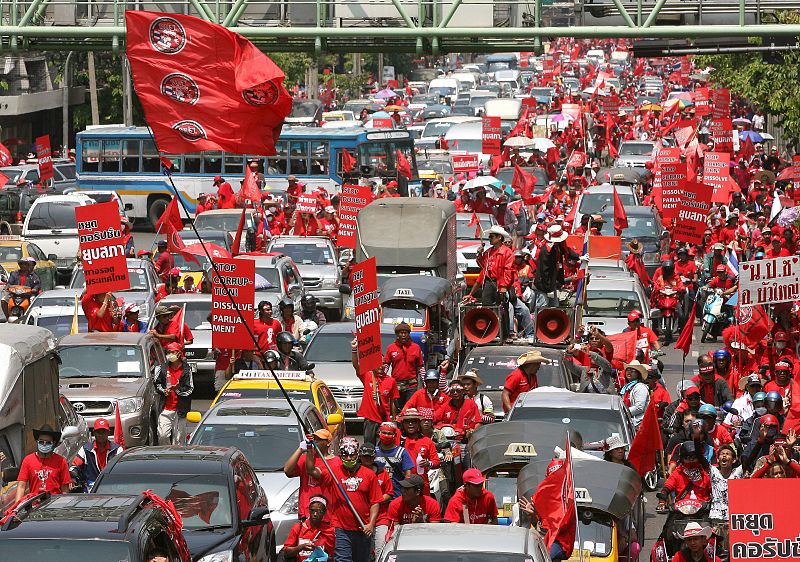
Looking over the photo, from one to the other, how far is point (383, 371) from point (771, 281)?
448 centimetres

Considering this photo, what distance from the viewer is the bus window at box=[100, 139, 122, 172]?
154ft

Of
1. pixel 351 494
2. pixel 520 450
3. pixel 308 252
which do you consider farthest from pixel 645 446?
pixel 308 252

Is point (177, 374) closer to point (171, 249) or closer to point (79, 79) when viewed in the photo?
point (171, 249)

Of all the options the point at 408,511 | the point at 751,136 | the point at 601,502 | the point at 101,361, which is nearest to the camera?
the point at 408,511

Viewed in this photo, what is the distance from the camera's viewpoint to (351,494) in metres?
13.7

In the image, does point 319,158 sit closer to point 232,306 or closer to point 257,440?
point 232,306

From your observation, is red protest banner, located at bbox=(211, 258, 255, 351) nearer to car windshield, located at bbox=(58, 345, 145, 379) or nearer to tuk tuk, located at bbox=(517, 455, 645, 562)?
car windshield, located at bbox=(58, 345, 145, 379)

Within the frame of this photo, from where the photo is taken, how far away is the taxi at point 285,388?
18234 millimetres

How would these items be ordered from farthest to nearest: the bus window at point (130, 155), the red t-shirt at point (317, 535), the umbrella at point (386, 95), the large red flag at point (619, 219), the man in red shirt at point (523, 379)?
the umbrella at point (386, 95) < the bus window at point (130, 155) < the large red flag at point (619, 219) < the man in red shirt at point (523, 379) < the red t-shirt at point (317, 535)

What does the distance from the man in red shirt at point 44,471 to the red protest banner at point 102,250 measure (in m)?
8.08

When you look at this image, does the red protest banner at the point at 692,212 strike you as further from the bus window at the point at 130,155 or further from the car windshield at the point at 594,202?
the bus window at the point at 130,155

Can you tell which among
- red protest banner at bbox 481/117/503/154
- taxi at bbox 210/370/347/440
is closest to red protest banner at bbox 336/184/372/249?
taxi at bbox 210/370/347/440

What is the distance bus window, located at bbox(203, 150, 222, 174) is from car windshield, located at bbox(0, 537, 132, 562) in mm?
35613

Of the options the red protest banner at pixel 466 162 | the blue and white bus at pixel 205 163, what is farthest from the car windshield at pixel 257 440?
the blue and white bus at pixel 205 163
